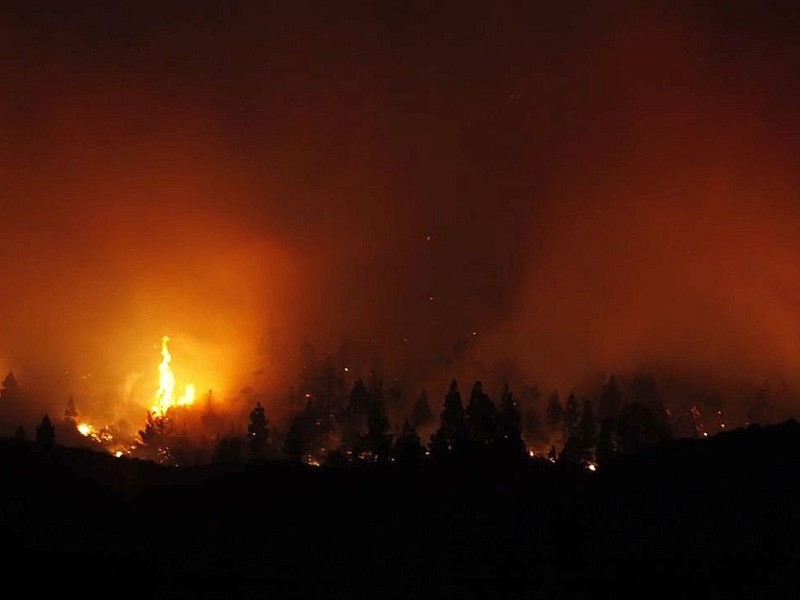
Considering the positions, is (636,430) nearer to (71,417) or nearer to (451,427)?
(451,427)

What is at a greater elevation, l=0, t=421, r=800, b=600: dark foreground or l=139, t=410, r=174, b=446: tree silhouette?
l=139, t=410, r=174, b=446: tree silhouette

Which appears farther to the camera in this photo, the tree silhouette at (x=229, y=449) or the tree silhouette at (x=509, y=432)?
the tree silhouette at (x=229, y=449)

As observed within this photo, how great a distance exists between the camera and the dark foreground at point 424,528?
75.5 m

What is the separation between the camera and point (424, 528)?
84.6 meters

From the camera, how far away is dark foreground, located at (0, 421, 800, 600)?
248 feet

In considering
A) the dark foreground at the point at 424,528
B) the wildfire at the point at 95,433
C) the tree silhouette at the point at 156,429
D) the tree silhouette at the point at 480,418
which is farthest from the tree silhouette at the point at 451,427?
the wildfire at the point at 95,433

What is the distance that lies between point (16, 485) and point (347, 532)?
1207 inches

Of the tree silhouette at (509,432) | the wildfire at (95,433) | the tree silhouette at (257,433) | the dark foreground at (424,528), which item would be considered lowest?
the dark foreground at (424,528)

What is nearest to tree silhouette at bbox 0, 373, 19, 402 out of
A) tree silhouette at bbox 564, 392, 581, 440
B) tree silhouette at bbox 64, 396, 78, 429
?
tree silhouette at bbox 64, 396, 78, 429

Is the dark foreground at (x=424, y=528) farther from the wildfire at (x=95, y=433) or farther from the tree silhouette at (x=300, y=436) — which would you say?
the wildfire at (x=95, y=433)

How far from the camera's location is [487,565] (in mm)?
78375

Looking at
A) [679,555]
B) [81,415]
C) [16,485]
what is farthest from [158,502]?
[81,415]

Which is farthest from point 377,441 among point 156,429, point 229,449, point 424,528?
point 156,429

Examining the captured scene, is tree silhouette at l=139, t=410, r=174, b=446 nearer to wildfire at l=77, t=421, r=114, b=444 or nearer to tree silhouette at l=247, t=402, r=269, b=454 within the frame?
wildfire at l=77, t=421, r=114, b=444
